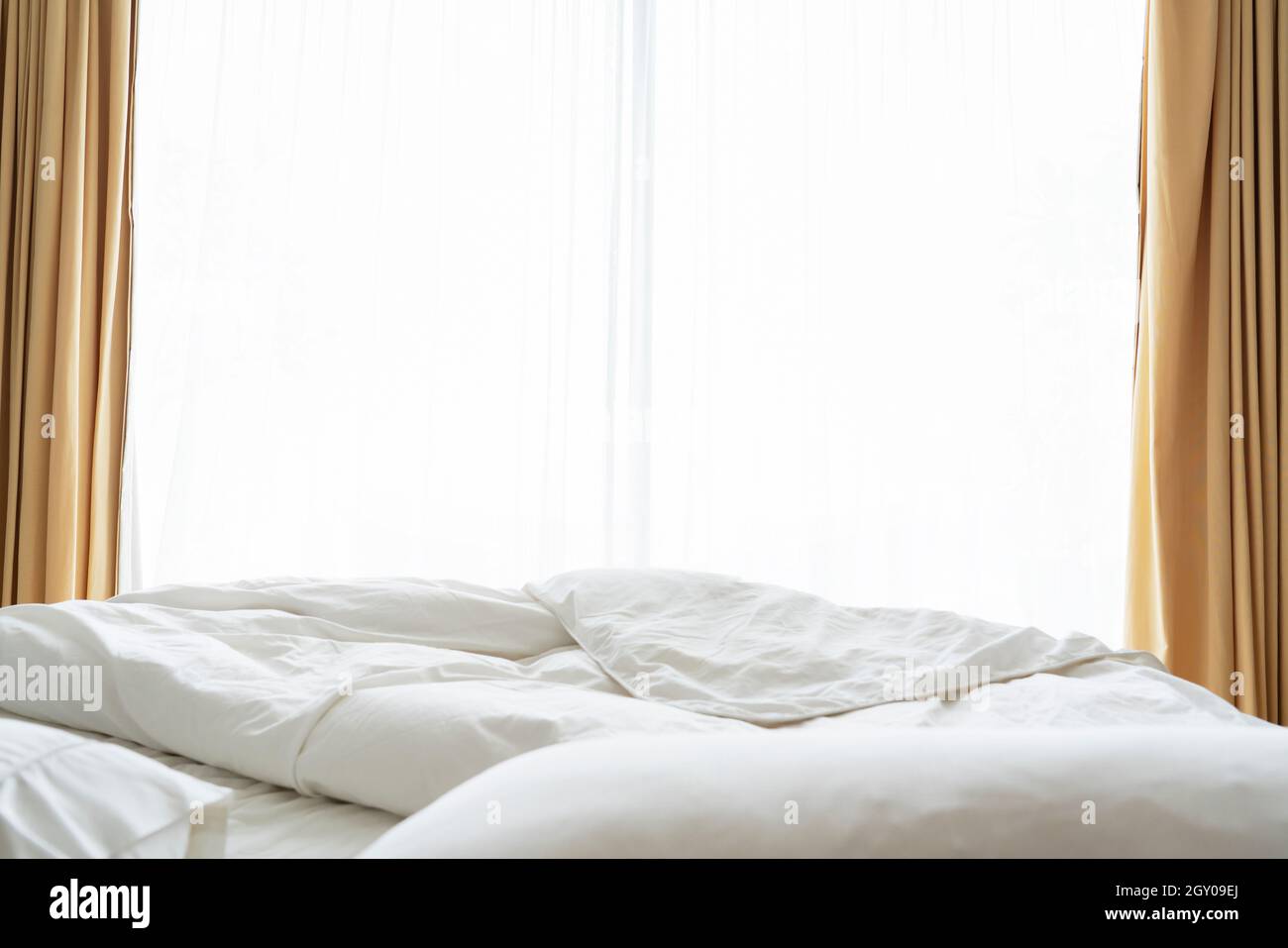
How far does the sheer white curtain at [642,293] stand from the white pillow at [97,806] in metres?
2.20

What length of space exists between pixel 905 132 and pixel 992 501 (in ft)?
3.79

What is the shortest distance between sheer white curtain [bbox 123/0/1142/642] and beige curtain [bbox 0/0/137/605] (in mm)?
107

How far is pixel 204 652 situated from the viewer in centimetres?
117

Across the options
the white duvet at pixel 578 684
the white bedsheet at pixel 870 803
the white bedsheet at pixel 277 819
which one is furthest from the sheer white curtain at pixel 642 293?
the white bedsheet at pixel 870 803

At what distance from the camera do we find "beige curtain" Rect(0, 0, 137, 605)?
277cm

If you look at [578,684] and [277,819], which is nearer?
[277,819]

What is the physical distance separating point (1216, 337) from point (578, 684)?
219cm

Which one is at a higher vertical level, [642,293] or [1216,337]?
[642,293]

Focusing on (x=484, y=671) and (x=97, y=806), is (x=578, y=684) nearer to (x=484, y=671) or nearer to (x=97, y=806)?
(x=484, y=671)

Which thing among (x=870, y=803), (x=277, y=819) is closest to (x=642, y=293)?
(x=277, y=819)

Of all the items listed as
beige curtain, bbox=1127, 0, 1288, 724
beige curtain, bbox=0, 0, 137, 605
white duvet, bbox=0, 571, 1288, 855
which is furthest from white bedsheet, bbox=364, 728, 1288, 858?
beige curtain, bbox=0, 0, 137, 605

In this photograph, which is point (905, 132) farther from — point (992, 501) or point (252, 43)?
point (252, 43)

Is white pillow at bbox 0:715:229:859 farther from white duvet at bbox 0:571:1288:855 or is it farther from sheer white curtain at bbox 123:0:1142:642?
sheer white curtain at bbox 123:0:1142:642

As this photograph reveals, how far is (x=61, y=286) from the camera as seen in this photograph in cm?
278
